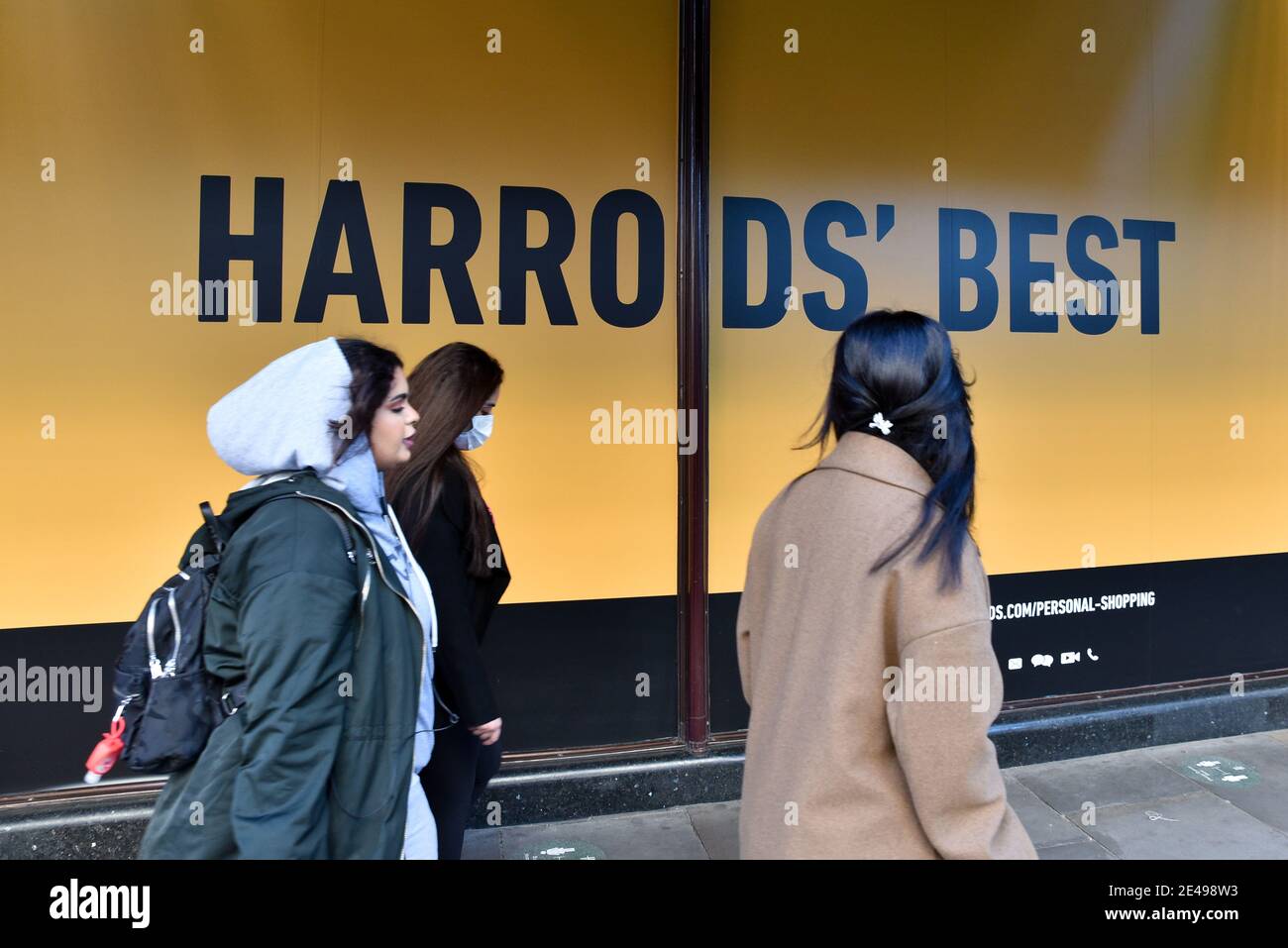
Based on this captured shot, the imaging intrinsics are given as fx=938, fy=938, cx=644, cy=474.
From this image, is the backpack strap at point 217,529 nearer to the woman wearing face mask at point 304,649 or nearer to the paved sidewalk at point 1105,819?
the woman wearing face mask at point 304,649

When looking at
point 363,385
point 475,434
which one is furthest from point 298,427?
point 475,434

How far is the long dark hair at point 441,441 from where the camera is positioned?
7.93 ft

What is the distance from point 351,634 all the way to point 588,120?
9.38ft

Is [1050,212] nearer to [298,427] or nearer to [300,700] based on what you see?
[298,427]

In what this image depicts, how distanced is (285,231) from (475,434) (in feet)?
5.27

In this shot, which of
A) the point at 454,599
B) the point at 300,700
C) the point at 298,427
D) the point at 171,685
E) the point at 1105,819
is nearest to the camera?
the point at 300,700

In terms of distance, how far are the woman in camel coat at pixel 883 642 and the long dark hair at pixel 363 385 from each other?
88 centimetres

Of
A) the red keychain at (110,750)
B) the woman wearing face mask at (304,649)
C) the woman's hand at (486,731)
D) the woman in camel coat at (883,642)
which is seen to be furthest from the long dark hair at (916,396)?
the red keychain at (110,750)

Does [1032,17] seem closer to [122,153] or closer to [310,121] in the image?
[310,121]

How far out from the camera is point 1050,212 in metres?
4.66

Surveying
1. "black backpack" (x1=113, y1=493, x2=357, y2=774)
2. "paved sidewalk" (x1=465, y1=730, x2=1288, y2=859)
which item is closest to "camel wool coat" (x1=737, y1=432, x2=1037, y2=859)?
"black backpack" (x1=113, y1=493, x2=357, y2=774)
